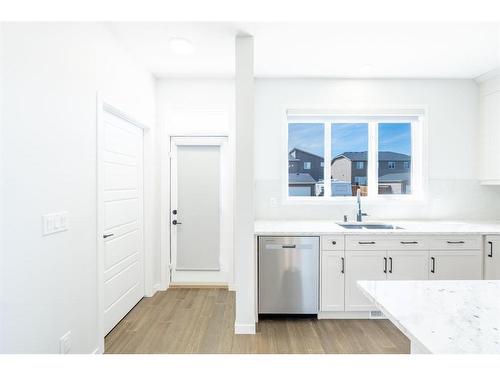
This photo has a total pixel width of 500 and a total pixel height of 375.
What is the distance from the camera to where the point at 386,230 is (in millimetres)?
2871

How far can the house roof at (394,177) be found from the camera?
12.1 feet

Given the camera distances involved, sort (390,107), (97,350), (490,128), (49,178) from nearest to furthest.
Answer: (49,178) < (97,350) < (490,128) < (390,107)

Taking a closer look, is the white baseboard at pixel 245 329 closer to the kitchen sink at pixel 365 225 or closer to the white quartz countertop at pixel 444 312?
the kitchen sink at pixel 365 225

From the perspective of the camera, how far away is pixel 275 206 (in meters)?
3.56

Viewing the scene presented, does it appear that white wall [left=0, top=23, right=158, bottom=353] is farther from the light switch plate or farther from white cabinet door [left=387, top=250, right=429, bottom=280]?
white cabinet door [left=387, top=250, right=429, bottom=280]

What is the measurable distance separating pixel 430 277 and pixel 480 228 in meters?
0.70

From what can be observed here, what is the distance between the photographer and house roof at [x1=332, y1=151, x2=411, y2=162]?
3.71 meters

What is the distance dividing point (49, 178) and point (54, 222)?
0.25 meters

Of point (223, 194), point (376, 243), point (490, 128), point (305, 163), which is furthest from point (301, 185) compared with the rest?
point (490, 128)

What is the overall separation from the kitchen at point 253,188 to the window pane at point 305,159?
0.9 inches

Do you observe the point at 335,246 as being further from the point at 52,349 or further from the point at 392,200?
the point at 52,349

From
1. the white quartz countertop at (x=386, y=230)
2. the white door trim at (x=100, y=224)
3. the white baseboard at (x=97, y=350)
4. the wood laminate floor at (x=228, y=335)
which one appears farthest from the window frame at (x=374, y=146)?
the white baseboard at (x=97, y=350)

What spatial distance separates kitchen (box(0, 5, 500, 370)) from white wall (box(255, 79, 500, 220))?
2cm

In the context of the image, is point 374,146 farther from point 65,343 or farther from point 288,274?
point 65,343
